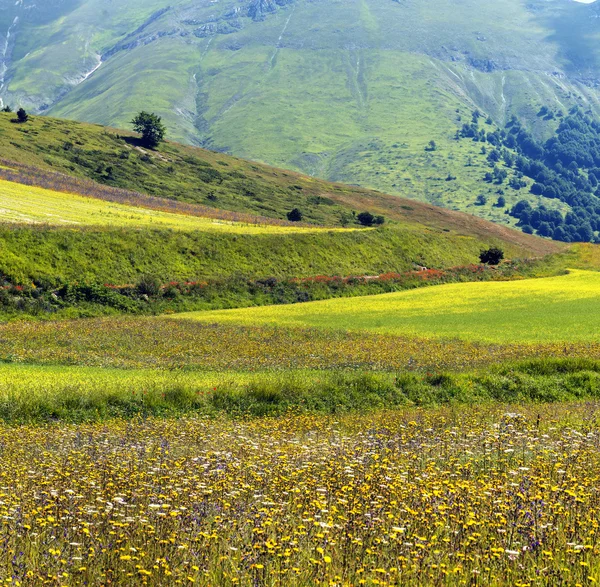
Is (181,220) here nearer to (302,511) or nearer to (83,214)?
(83,214)

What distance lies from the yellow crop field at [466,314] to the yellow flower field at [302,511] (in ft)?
73.6

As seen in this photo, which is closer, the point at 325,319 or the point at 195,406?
the point at 195,406

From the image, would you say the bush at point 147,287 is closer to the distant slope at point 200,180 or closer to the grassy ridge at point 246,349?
the grassy ridge at point 246,349

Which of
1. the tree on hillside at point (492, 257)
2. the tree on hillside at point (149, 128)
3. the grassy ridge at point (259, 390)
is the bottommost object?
the tree on hillside at point (492, 257)

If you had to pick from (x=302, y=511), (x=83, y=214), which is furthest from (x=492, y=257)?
(x=302, y=511)

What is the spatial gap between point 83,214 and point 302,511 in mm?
65205

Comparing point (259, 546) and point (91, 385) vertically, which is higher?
point (259, 546)

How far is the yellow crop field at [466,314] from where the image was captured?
36562 millimetres

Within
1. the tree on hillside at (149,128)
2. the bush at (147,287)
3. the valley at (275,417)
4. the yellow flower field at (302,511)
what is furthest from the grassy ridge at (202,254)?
the tree on hillside at (149,128)

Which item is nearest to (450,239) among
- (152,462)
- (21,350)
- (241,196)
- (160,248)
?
(241,196)

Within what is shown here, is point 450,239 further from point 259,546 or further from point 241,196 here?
point 259,546

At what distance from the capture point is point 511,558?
21.6 ft

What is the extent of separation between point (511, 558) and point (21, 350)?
28308mm

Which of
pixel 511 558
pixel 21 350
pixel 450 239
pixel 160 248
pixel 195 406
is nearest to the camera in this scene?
pixel 511 558
